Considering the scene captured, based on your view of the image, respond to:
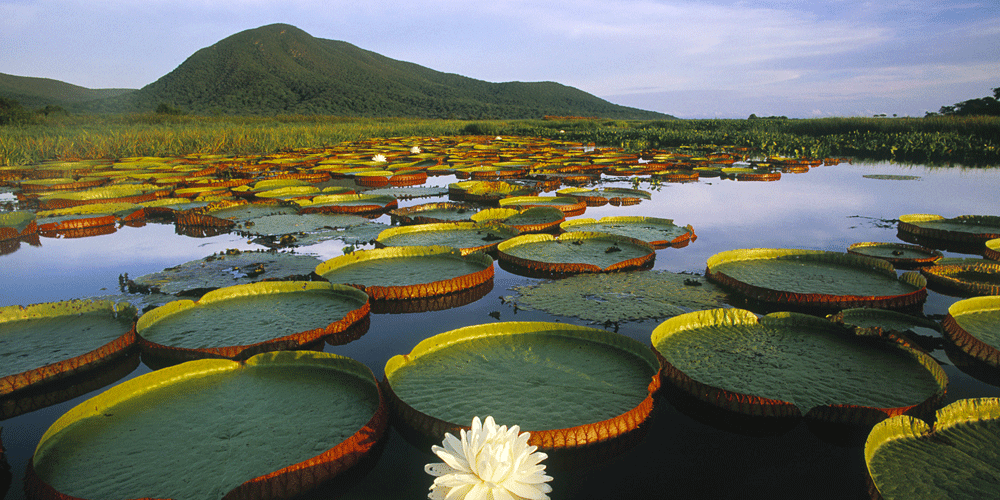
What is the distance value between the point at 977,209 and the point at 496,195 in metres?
6.63

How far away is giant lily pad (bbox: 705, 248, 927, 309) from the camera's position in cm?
308

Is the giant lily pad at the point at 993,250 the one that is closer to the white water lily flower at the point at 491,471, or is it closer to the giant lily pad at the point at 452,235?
the giant lily pad at the point at 452,235

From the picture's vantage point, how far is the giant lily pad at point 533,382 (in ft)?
6.01

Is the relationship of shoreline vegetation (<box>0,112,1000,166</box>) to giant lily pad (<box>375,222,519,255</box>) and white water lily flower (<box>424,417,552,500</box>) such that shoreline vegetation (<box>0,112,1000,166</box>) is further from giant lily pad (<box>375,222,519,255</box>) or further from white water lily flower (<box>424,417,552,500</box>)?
white water lily flower (<box>424,417,552,500</box>)

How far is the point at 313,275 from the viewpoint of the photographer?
12.8 feet

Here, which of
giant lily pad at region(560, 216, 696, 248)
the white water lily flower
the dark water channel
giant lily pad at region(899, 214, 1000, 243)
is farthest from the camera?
giant lily pad at region(560, 216, 696, 248)

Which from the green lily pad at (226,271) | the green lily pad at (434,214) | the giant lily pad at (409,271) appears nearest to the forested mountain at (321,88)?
the green lily pad at (434,214)

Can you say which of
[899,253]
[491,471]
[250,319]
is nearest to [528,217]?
[899,253]

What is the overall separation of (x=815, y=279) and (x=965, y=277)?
1.12 m

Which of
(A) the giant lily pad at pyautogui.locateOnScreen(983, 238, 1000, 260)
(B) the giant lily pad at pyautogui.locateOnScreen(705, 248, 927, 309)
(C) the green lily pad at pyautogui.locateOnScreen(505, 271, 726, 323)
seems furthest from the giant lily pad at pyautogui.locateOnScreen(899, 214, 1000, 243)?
(C) the green lily pad at pyautogui.locateOnScreen(505, 271, 726, 323)

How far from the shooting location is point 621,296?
3.38 meters

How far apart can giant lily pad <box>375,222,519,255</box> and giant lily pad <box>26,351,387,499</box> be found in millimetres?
2462

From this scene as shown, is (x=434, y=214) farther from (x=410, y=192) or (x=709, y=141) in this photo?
(x=709, y=141)

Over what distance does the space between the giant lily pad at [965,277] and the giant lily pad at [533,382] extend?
8.79 ft
